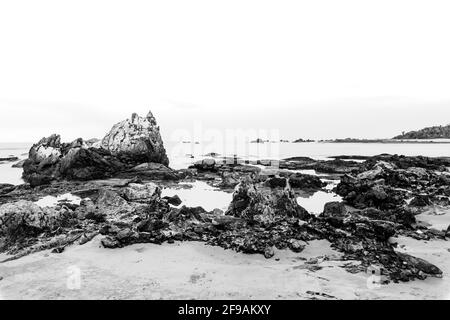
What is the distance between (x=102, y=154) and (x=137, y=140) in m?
3.36

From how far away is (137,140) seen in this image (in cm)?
2873

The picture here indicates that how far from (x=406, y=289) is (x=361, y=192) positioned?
9913 mm

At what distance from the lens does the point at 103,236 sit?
856cm

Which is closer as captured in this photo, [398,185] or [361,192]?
[361,192]

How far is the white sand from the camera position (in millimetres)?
5574

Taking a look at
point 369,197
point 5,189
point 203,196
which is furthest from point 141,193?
point 5,189

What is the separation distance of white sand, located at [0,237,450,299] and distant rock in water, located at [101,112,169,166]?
2111 cm

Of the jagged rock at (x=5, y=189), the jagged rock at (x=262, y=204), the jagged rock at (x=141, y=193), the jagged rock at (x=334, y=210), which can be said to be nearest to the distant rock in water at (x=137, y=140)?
the jagged rock at (x=5, y=189)

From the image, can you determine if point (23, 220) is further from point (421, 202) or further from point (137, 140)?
point (137, 140)

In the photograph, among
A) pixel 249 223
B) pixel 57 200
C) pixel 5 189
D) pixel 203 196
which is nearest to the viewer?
pixel 249 223

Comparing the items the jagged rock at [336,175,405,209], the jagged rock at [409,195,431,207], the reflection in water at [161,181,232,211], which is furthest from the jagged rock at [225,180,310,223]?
the jagged rock at [409,195,431,207]
